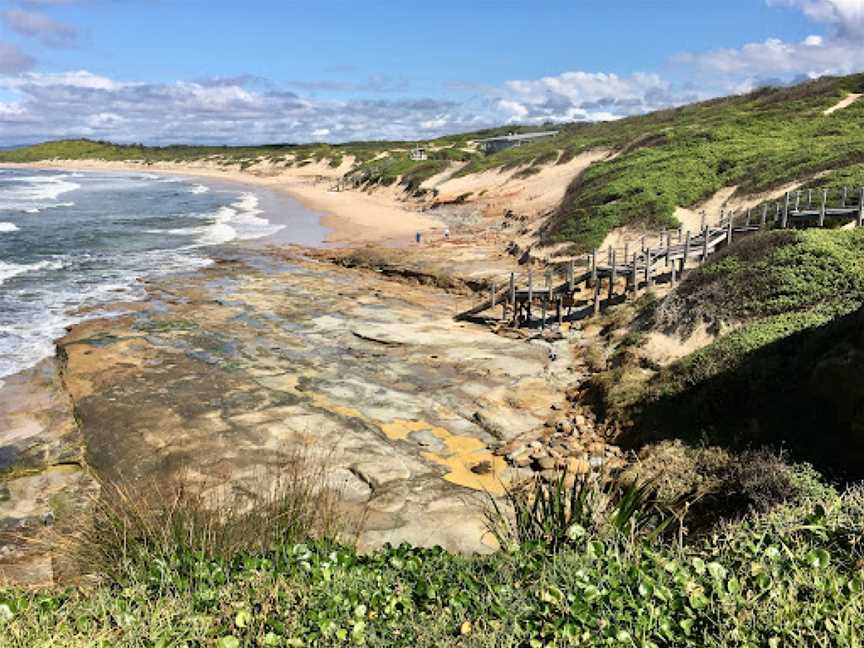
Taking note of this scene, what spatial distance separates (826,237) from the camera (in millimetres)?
16578

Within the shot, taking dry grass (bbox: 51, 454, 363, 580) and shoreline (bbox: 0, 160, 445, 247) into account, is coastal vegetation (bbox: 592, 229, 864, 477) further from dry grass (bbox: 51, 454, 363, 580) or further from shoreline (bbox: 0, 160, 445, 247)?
shoreline (bbox: 0, 160, 445, 247)

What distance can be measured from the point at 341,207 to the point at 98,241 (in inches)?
936


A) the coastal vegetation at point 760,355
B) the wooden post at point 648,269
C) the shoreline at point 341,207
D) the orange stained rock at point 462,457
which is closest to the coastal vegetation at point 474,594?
the coastal vegetation at point 760,355

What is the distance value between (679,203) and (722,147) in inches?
327

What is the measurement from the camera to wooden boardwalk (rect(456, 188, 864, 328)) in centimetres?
2259

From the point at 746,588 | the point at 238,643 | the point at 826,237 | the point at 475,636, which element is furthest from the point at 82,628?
the point at 826,237

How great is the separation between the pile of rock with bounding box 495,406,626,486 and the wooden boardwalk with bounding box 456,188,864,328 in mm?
8265

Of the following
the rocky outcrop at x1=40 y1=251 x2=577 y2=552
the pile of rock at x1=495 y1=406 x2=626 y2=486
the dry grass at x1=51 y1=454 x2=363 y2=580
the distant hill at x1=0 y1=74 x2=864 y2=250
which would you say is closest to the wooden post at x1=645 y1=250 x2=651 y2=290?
the rocky outcrop at x1=40 y1=251 x2=577 y2=552

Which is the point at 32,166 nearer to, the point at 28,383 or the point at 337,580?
the point at 28,383

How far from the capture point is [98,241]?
41344 mm

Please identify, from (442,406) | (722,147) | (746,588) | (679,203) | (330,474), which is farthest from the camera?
(722,147)

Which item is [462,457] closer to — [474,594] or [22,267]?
[474,594]

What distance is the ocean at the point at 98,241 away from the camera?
23984mm

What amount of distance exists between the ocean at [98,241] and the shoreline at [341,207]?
202 cm
